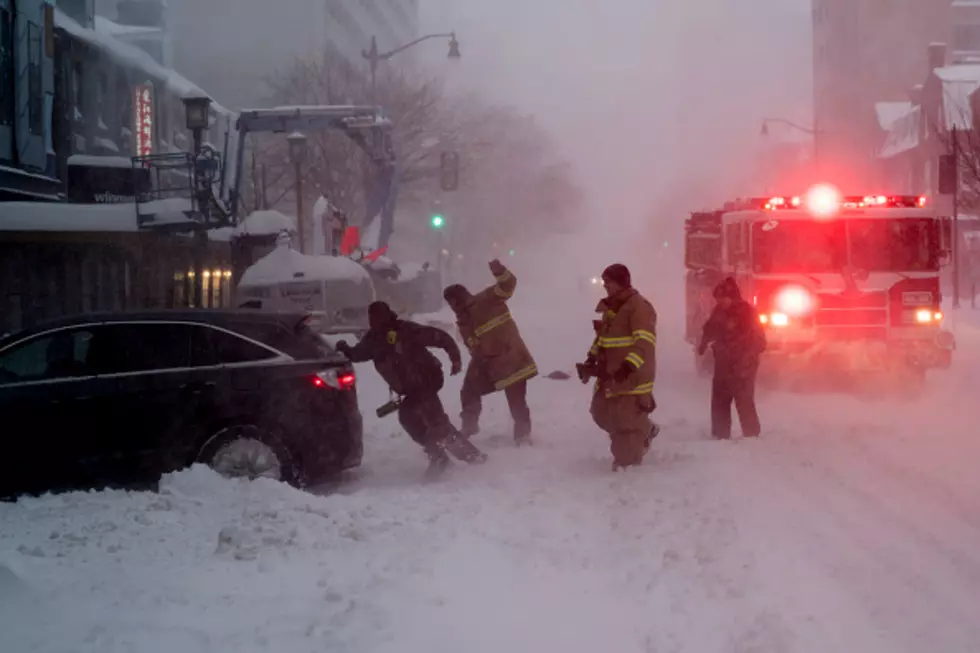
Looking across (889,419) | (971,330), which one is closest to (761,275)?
(889,419)

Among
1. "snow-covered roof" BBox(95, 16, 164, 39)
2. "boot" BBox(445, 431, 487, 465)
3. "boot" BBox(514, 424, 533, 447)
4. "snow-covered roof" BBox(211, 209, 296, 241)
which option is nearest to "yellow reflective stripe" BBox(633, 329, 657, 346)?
"boot" BBox(445, 431, 487, 465)

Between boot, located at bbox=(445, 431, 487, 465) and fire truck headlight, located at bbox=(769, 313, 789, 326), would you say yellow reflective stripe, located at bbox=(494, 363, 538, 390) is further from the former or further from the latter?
fire truck headlight, located at bbox=(769, 313, 789, 326)

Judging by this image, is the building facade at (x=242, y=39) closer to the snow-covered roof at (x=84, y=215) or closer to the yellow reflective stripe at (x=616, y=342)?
the snow-covered roof at (x=84, y=215)

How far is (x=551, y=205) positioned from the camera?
3152 inches

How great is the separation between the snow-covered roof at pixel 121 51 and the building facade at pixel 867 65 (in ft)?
146

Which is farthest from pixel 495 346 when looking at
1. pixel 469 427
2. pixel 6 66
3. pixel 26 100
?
pixel 26 100

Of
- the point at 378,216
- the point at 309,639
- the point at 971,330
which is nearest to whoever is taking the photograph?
the point at 309,639

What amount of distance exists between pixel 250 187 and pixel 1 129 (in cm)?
2627

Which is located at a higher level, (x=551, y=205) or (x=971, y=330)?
(x=551, y=205)

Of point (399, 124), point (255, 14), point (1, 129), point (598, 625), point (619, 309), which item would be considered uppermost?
point (255, 14)

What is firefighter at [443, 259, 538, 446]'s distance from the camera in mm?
12086

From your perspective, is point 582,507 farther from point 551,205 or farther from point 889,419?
point 551,205

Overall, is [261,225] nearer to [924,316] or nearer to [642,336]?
[924,316]

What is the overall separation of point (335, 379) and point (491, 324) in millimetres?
2817
